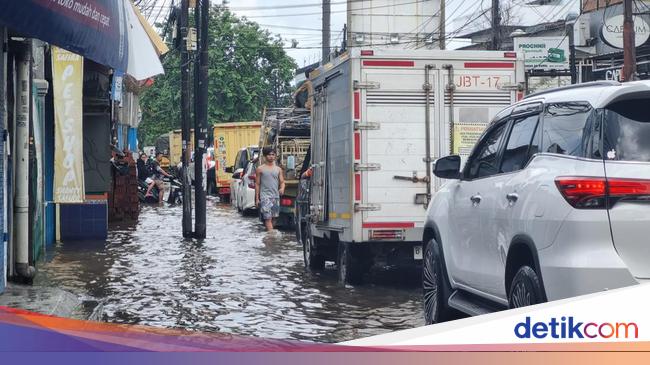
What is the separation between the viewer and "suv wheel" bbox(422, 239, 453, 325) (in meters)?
8.36

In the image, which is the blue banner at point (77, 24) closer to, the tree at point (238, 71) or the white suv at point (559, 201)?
the white suv at point (559, 201)

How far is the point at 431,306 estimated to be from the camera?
8883 mm

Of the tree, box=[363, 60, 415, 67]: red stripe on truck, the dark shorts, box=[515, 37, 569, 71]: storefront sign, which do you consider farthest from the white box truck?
the tree

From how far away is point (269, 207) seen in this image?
20.8 m

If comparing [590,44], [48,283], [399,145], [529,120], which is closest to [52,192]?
[48,283]

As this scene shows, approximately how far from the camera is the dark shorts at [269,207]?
20.6 m

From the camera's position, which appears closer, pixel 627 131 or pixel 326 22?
pixel 627 131

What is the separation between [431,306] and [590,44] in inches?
1097

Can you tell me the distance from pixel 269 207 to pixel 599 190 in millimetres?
15541

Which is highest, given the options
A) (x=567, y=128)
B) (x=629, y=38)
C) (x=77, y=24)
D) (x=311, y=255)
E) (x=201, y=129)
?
(x=629, y=38)

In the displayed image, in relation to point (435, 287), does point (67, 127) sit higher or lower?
higher

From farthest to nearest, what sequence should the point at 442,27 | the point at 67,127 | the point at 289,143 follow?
the point at 442,27 → the point at 289,143 → the point at 67,127

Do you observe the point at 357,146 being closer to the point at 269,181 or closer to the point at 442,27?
the point at 269,181

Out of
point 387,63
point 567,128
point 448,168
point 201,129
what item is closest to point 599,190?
point 567,128
